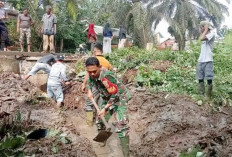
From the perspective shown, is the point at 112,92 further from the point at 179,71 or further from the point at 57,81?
the point at 179,71

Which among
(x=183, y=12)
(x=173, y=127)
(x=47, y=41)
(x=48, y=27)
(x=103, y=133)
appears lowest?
(x=173, y=127)

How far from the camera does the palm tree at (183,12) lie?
859 inches

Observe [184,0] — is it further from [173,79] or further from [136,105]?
[136,105]

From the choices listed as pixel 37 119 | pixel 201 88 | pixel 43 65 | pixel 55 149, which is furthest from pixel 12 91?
pixel 201 88

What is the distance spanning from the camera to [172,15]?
25.6 m

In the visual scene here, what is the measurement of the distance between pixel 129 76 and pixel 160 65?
1171 mm

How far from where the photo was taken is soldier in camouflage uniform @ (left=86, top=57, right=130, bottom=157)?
4.10 meters

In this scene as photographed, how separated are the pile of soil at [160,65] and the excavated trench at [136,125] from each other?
1.64 meters

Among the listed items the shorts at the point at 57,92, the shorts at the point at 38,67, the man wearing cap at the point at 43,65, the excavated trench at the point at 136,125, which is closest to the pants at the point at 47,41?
the excavated trench at the point at 136,125

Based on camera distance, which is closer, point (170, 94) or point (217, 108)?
point (217, 108)

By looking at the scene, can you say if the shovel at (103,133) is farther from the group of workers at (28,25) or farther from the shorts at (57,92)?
the group of workers at (28,25)

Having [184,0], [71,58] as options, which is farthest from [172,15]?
[71,58]

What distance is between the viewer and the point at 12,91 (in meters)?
7.10

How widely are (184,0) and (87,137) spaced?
21609 millimetres
